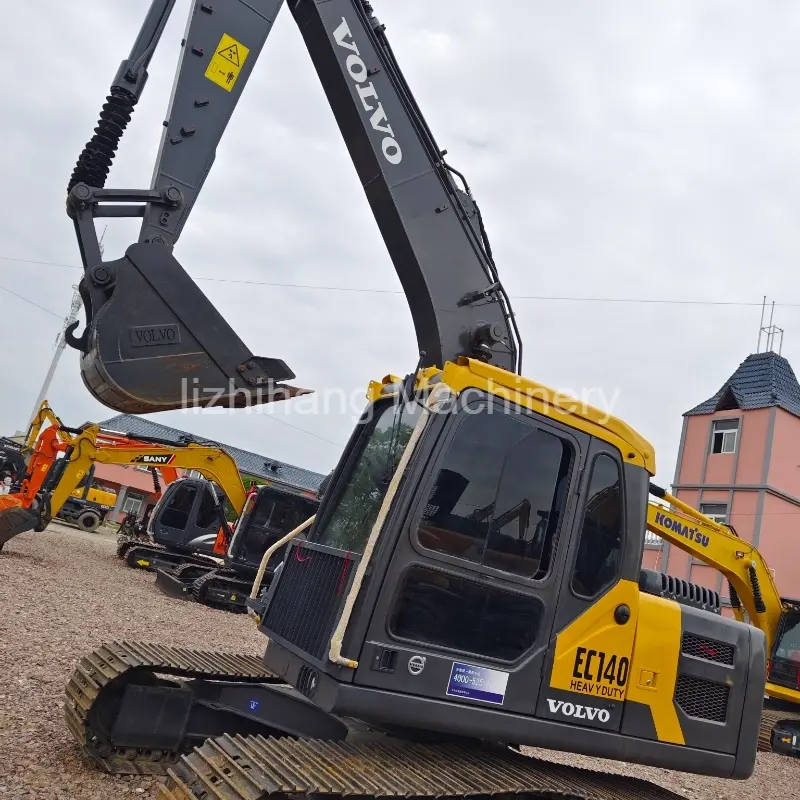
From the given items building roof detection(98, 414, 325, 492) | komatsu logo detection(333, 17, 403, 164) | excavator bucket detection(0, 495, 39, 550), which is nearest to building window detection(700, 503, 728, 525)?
excavator bucket detection(0, 495, 39, 550)

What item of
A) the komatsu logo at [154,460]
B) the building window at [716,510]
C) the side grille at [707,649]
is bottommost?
the side grille at [707,649]

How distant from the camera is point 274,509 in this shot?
14367 millimetres

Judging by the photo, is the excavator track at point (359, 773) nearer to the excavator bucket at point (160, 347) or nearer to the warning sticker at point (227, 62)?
the excavator bucket at point (160, 347)

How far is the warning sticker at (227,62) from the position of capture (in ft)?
17.2

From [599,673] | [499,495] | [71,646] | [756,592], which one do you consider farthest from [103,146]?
[756,592]

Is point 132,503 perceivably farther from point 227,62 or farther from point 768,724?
point 227,62

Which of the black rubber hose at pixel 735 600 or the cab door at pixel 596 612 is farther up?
the black rubber hose at pixel 735 600

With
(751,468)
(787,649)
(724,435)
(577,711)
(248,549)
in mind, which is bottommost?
(577,711)

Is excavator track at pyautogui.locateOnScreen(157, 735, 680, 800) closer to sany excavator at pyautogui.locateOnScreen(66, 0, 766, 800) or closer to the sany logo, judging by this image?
sany excavator at pyautogui.locateOnScreen(66, 0, 766, 800)

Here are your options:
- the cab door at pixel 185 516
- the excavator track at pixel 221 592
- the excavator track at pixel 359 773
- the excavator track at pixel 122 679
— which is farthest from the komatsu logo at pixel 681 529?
the cab door at pixel 185 516

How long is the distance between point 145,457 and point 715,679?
14868mm

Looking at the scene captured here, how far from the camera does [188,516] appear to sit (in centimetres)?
1772

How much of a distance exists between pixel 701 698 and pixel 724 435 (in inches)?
796

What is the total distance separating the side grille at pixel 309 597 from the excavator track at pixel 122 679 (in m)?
0.75
